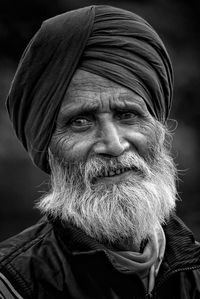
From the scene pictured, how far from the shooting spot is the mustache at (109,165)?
2602 millimetres

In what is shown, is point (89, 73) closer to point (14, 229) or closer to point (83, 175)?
point (83, 175)

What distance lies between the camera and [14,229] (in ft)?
23.4

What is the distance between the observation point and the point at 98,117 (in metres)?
2.64

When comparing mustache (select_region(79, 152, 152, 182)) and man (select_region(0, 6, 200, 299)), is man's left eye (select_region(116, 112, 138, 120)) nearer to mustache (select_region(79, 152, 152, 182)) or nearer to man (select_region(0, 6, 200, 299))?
man (select_region(0, 6, 200, 299))

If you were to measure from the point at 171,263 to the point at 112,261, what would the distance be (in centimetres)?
29

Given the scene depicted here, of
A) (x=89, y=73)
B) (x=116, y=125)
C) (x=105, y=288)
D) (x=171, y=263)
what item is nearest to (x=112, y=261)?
(x=105, y=288)

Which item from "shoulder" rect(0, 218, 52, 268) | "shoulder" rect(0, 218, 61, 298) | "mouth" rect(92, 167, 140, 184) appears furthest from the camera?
"mouth" rect(92, 167, 140, 184)

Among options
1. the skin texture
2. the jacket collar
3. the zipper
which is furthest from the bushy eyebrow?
the zipper

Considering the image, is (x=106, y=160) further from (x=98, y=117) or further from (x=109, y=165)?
(x=98, y=117)

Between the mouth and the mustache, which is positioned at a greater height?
the mustache

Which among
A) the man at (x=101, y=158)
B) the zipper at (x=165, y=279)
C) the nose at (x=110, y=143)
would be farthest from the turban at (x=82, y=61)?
the zipper at (x=165, y=279)

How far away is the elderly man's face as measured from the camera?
262 centimetres

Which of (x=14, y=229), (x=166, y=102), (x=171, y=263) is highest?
(x=166, y=102)

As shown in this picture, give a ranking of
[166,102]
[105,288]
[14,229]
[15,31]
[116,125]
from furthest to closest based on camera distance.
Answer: [14,229], [15,31], [166,102], [116,125], [105,288]
